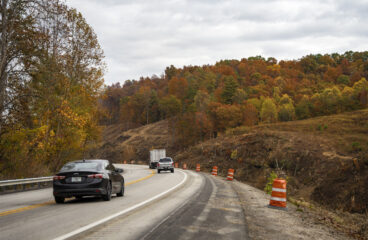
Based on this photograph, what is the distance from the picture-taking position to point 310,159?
40.6m

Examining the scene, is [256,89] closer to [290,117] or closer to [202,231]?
[290,117]

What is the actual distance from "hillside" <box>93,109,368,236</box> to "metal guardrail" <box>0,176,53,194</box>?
13024mm

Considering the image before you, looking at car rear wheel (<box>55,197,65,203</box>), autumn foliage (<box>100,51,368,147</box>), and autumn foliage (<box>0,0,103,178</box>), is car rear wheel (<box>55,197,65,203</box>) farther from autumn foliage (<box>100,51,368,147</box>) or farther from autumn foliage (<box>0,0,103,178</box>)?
autumn foliage (<box>100,51,368,147</box>)

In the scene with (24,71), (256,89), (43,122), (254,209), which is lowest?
(254,209)

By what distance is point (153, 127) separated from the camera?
445 ft

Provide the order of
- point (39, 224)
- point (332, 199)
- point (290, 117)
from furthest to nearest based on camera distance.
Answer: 1. point (290, 117)
2. point (332, 199)
3. point (39, 224)

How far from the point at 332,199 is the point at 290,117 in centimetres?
7086

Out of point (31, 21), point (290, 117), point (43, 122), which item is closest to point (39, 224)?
point (31, 21)

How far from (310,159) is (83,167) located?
33141 mm

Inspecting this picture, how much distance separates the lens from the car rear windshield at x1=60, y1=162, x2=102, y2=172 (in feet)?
40.6

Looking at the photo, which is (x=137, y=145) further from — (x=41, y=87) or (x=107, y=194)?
(x=107, y=194)

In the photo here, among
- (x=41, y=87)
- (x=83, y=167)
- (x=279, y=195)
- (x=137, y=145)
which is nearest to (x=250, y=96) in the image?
(x=137, y=145)

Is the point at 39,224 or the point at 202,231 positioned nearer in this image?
the point at 202,231

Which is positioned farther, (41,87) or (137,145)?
(137,145)
